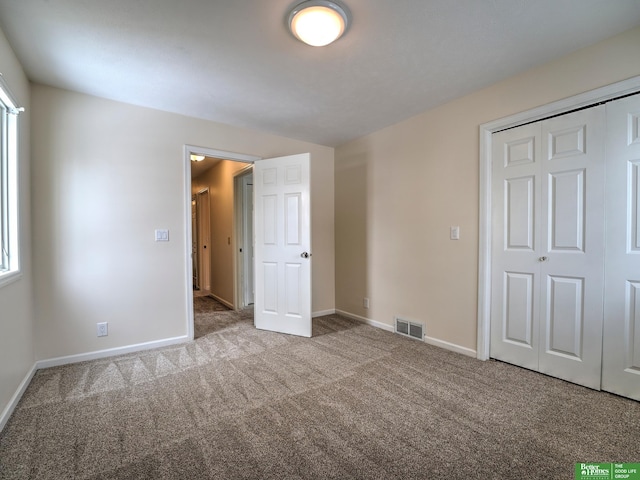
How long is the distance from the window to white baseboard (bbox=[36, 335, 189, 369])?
97 centimetres

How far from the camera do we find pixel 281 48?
1998mm

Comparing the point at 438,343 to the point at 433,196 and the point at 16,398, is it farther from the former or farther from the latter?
the point at 16,398

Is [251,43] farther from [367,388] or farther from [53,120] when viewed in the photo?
[367,388]

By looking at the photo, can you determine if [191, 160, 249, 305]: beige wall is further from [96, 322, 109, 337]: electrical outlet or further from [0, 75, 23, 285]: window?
[0, 75, 23, 285]: window

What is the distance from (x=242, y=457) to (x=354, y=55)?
2.59 m

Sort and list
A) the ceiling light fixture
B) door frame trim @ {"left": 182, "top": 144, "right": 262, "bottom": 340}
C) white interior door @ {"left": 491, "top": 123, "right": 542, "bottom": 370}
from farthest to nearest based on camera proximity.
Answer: door frame trim @ {"left": 182, "top": 144, "right": 262, "bottom": 340} → white interior door @ {"left": 491, "top": 123, "right": 542, "bottom": 370} → the ceiling light fixture

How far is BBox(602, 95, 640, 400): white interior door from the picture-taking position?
1906 mm

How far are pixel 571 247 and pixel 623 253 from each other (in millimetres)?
276

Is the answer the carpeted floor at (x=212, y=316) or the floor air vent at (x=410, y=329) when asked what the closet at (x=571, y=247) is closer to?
the floor air vent at (x=410, y=329)

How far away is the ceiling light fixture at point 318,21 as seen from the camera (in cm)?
160

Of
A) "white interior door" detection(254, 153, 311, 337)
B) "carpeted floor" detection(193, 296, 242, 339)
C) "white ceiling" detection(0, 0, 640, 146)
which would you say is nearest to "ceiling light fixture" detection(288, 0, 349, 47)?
"white ceiling" detection(0, 0, 640, 146)

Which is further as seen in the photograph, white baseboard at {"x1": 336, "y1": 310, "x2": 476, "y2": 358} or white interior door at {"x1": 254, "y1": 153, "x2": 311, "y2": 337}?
white interior door at {"x1": 254, "y1": 153, "x2": 311, "y2": 337}

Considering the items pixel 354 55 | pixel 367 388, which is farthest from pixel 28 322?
pixel 354 55

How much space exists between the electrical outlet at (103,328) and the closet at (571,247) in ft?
11.8
